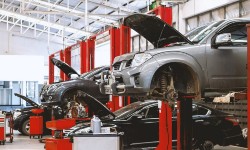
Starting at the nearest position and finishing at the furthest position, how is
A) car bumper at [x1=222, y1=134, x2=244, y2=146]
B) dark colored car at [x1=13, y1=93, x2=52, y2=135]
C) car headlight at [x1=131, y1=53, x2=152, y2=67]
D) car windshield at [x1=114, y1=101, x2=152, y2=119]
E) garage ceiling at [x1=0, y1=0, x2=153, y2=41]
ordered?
1. car headlight at [x1=131, y1=53, x2=152, y2=67]
2. car windshield at [x1=114, y1=101, x2=152, y2=119]
3. car bumper at [x1=222, y1=134, x2=244, y2=146]
4. dark colored car at [x1=13, y1=93, x2=52, y2=135]
5. garage ceiling at [x1=0, y1=0, x2=153, y2=41]

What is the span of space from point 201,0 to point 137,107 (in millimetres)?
5795

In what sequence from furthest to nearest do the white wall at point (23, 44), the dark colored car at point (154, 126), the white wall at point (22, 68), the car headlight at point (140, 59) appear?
the white wall at point (23, 44)
the white wall at point (22, 68)
the dark colored car at point (154, 126)
the car headlight at point (140, 59)

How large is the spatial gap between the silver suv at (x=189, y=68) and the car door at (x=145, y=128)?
2.21 metres

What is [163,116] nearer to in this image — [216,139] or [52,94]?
[216,139]

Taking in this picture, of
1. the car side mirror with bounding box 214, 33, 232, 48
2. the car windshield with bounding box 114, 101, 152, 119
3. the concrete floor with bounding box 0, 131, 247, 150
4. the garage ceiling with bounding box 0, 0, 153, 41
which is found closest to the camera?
the car side mirror with bounding box 214, 33, 232, 48

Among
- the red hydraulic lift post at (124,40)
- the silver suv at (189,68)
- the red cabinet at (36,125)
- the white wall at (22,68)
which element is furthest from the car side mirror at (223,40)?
the white wall at (22,68)

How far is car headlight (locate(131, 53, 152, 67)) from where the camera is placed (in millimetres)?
5449

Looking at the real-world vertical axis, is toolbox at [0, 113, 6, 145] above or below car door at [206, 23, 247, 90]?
below

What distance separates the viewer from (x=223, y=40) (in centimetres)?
529

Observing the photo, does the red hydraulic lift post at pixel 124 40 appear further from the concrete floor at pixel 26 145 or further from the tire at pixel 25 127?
the tire at pixel 25 127

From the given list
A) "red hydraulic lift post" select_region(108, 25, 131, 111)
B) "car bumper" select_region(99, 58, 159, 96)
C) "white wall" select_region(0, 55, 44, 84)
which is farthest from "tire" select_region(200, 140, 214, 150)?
"white wall" select_region(0, 55, 44, 84)

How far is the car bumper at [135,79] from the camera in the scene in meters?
5.35

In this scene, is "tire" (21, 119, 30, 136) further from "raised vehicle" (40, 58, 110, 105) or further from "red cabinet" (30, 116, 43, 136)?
"raised vehicle" (40, 58, 110, 105)

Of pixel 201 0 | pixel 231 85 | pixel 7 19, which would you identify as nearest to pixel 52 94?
pixel 201 0
